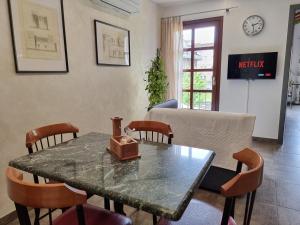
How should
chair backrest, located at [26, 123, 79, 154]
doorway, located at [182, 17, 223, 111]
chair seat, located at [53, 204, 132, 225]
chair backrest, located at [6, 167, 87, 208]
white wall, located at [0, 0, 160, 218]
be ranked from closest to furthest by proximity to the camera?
chair backrest, located at [6, 167, 87, 208] → chair seat, located at [53, 204, 132, 225] → chair backrest, located at [26, 123, 79, 154] → white wall, located at [0, 0, 160, 218] → doorway, located at [182, 17, 223, 111]

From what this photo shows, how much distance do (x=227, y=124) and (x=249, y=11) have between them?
2660mm

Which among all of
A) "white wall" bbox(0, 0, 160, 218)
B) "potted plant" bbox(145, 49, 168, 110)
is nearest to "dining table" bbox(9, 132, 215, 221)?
"white wall" bbox(0, 0, 160, 218)

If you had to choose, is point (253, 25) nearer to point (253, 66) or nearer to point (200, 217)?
point (253, 66)

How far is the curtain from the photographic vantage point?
173 inches

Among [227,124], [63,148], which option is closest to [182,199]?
[63,148]

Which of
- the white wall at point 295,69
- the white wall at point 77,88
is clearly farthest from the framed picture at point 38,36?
the white wall at point 295,69

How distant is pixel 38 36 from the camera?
210 cm

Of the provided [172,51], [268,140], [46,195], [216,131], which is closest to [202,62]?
[172,51]

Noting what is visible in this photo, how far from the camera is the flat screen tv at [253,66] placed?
3746 millimetres

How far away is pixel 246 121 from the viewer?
2180 millimetres

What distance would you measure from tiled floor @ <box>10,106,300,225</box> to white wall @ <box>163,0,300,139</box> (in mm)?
734

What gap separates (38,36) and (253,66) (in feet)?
11.3

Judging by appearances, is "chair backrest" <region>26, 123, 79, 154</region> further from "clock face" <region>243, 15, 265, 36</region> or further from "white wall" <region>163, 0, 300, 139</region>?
"clock face" <region>243, 15, 265, 36</region>

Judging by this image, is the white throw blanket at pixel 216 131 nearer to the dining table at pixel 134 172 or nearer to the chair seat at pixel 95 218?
the dining table at pixel 134 172
